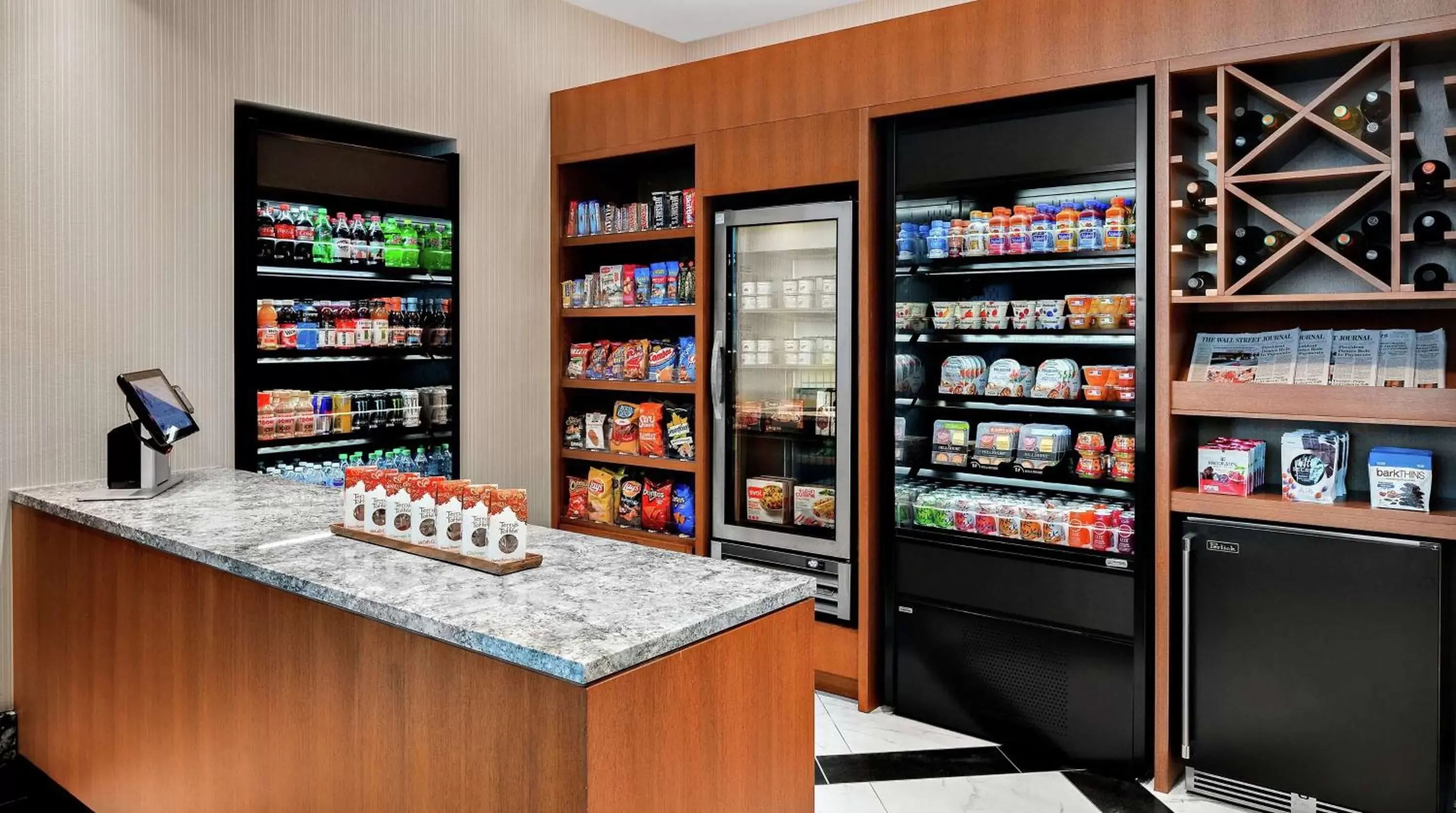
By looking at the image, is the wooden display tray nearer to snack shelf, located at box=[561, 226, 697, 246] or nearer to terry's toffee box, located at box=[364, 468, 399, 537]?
terry's toffee box, located at box=[364, 468, 399, 537]

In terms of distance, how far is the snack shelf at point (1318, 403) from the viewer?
2.72 m

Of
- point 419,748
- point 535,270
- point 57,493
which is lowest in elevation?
point 419,748

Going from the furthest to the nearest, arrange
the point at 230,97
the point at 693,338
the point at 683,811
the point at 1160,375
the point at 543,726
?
the point at 693,338
the point at 230,97
the point at 1160,375
the point at 683,811
the point at 543,726

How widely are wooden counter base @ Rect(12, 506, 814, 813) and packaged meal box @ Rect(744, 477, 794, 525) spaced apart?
2.18 metres

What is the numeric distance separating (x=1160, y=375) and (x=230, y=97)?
11.6ft

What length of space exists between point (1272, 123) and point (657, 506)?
9.72ft

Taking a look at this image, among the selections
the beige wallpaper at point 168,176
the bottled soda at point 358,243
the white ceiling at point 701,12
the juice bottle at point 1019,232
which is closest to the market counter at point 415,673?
the beige wallpaper at point 168,176

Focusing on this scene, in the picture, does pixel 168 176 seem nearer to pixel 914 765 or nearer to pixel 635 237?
pixel 635 237

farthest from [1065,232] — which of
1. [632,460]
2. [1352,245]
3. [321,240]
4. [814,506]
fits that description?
[321,240]

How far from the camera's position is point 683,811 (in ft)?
5.48

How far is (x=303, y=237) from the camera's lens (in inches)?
151

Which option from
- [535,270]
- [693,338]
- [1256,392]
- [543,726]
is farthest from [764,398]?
[543,726]

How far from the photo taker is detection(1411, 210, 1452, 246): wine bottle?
8.92 feet

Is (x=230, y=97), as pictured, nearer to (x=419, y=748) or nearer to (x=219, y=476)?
(x=219, y=476)
